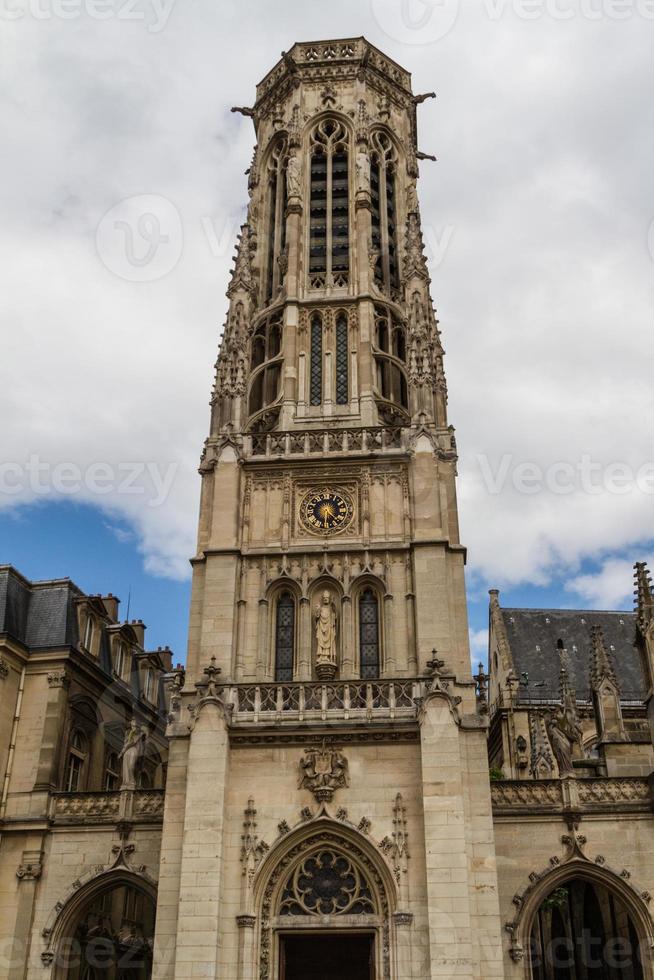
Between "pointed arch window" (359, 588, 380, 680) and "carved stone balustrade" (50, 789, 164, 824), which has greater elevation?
"pointed arch window" (359, 588, 380, 680)

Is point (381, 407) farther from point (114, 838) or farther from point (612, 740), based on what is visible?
point (114, 838)

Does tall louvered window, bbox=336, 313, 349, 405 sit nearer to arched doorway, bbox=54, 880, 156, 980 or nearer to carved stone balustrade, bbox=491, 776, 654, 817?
carved stone balustrade, bbox=491, 776, 654, 817

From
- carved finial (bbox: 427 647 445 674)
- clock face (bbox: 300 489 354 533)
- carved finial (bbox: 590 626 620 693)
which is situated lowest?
carved finial (bbox: 427 647 445 674)

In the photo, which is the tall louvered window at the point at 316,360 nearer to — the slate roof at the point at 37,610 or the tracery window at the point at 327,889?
the slate roof at the point at 37,610

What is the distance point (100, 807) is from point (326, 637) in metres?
8.68

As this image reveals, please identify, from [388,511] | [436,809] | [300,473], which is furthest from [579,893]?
[300,473]

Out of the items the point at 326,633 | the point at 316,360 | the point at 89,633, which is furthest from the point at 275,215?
the point at 326,633

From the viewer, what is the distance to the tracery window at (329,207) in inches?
1548

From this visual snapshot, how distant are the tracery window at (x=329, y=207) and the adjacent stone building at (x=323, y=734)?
17cm

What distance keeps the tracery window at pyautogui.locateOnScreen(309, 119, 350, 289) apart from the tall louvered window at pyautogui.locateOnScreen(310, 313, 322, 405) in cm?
187

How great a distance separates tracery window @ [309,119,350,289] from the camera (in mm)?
39312

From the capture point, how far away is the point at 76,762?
3403 cm

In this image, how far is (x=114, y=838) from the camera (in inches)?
1146

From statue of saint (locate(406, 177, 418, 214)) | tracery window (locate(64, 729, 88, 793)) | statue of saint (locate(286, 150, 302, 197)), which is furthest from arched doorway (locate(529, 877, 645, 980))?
statue of saint (locate(286, 150, 302, 197))
